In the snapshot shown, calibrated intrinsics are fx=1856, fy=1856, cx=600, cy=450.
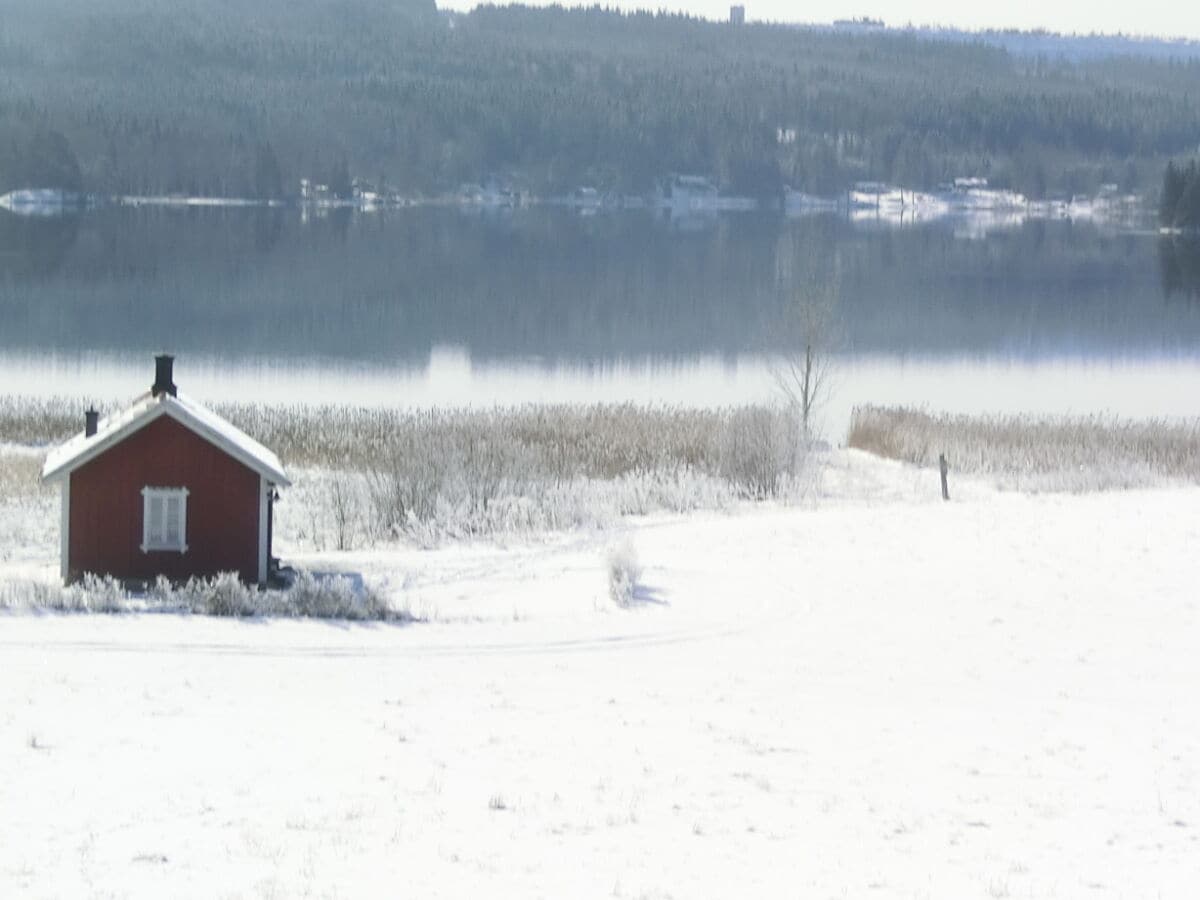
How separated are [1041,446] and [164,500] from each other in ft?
63.2

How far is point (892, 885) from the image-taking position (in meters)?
9.55

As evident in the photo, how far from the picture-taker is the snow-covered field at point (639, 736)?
32.2 feet

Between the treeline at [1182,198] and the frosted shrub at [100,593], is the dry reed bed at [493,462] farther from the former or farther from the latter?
the treeline at [1182,198]

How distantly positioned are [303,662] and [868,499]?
14.7 m

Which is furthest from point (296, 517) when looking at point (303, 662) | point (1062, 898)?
point (1062, 898)

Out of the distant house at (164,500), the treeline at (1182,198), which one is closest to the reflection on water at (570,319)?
the treeline at (1182,198)

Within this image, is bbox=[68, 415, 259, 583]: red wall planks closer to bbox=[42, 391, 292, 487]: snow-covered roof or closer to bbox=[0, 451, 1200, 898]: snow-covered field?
bbox=[42, 391, 292, 487]: snow-covered roof

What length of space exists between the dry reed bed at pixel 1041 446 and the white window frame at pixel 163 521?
1455 cm

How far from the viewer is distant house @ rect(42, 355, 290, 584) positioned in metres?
19.3

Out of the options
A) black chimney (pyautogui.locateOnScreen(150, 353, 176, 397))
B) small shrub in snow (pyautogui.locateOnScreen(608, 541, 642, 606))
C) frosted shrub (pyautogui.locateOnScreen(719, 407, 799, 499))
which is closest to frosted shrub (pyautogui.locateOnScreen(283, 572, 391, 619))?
small shrub in snow (pyautogui.locateOnScreen(608, 541, 642, 606))

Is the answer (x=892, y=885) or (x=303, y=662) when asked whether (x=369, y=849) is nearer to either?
(x=892, y=885)

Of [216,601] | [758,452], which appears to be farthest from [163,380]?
[758,452]

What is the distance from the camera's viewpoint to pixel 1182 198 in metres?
128

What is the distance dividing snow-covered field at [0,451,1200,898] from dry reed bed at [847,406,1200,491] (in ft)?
28.3
